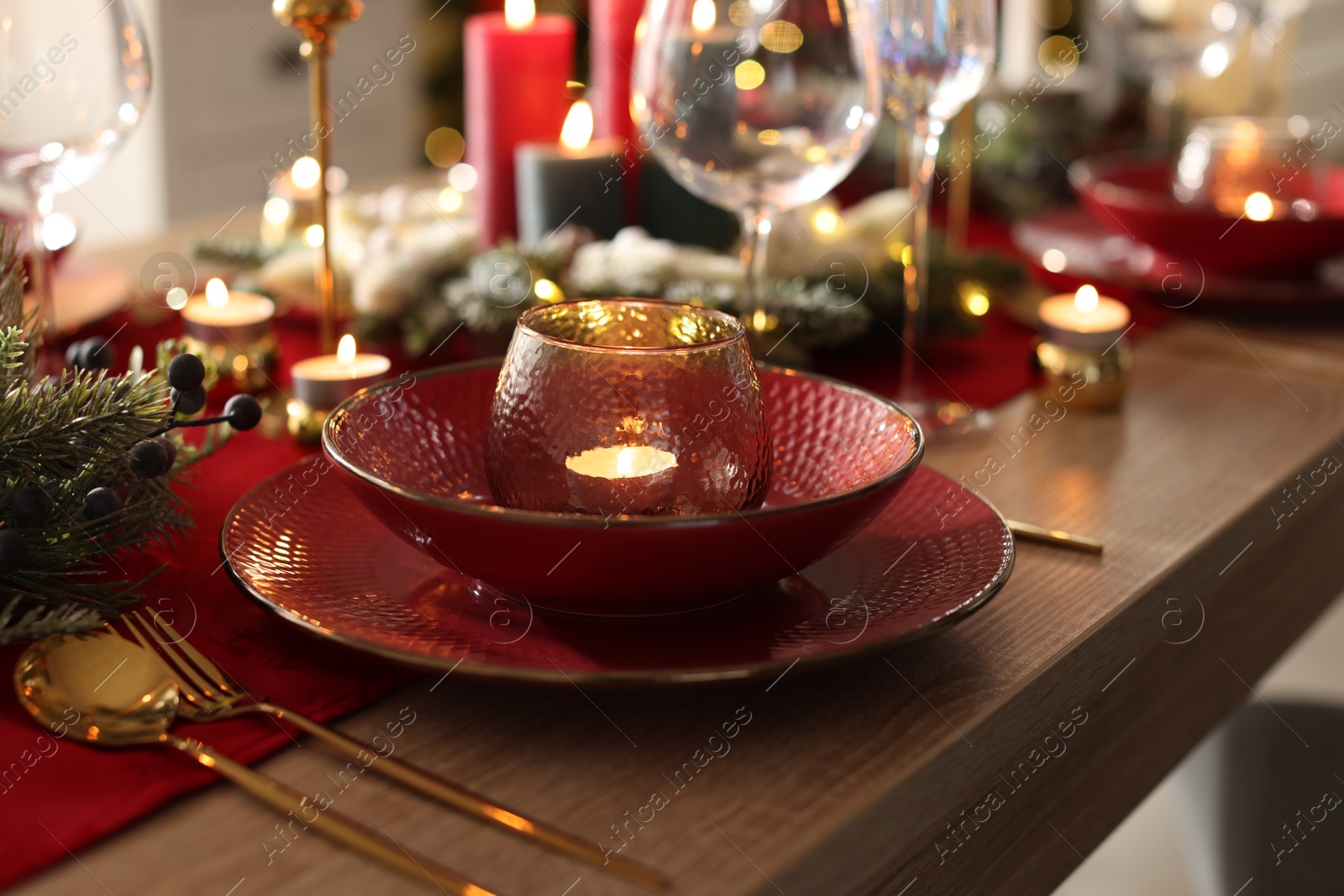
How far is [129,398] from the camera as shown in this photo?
48 centimetres

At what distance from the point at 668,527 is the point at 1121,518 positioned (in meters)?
0.31

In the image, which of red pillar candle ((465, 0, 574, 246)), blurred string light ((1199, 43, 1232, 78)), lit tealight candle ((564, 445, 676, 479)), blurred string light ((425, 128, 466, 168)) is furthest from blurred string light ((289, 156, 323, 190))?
blurred string light ((425, 128, 466, 168))

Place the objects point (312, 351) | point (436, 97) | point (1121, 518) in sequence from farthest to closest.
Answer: point (436, 97) < point (312, 351) < point (1121, 518)

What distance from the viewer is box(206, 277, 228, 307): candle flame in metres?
0.79

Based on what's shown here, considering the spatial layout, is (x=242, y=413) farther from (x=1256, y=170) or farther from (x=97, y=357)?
(x=1256, y=170)

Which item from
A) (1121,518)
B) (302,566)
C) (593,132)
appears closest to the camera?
(302,566)

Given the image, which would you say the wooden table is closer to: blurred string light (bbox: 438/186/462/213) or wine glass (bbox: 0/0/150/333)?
wine glass (bbox: 0/0/150/333)

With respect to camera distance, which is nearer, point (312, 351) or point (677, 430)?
point (677, 430)

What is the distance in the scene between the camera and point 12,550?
0.41 metres

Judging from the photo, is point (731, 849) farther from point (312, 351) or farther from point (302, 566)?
point (312, 351)

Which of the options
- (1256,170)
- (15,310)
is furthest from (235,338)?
(1256,170)

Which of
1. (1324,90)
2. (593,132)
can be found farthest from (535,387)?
(1324,90)

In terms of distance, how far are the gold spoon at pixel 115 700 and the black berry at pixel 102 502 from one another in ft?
0.15

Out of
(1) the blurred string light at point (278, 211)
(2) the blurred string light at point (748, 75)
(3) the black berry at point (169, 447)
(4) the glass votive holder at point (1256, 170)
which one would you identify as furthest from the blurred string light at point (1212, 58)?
(3) the black berry at point (169, 447)
